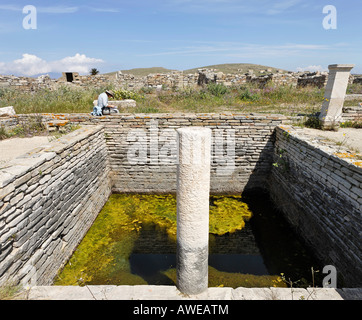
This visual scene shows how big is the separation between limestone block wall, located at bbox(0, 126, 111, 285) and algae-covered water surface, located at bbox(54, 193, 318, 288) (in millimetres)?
468

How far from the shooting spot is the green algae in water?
4.40 metres

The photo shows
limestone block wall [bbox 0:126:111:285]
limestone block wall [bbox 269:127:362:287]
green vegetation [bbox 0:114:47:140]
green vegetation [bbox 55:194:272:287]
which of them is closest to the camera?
limestone block wall [bbox 0:126:111:285]

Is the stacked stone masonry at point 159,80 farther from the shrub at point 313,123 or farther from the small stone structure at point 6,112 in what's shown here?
the shrub at point 313,123

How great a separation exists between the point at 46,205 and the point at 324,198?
518 centimetres

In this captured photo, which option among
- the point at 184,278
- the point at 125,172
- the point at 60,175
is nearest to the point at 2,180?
the point at 60,175

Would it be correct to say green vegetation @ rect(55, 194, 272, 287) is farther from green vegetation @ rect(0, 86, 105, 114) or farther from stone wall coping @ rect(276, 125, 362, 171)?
green vegetation @ rect(0, 86, 105, 114)

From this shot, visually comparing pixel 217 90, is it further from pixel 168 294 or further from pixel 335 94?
pixel 168 294

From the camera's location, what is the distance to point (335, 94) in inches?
274

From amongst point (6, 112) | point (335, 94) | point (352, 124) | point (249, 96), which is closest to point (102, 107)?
point (6, 112)

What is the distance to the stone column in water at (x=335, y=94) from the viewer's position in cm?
664

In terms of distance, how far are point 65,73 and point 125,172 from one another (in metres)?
14.1

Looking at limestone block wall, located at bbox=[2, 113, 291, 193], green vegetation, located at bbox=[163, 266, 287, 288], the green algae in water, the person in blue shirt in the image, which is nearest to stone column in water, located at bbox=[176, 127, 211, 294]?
green vegetation, located at bbox=[163, 266, 287, 288]

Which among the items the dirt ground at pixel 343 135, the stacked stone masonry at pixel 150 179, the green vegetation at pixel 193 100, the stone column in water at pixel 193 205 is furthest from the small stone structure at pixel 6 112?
the dirt ground at pixel 343 135
